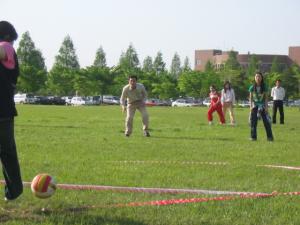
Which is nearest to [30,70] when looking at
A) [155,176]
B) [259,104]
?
[259,104]

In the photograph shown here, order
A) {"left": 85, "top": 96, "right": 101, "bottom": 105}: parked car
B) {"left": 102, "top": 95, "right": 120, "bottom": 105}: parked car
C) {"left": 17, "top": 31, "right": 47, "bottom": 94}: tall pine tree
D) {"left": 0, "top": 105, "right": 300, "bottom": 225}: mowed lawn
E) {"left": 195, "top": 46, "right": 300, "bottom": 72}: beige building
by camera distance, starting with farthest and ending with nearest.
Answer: {"left": 195, "top": 46, "right": 300, "bottom": 72}: beige building
{"left": 17, "top": 31, "right": 47, "bottom": 94}: tall pine tree
{"left": 102, "top": 95, "right": 120, "bottom": 105}: parked car
{"left": 85, "top": 96, "right": 101, "bottom": 105}: parked car
{"left": 0, "top": 105, "right": 300, "bottom": 225}: mowed lawn

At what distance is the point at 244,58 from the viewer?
158 meters

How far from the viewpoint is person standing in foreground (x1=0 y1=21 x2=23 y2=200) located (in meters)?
5.77

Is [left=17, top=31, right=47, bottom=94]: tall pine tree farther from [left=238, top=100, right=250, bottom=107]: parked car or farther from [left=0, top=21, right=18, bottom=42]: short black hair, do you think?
[left=0, top=21, right=18, bottom=42]: short black hair

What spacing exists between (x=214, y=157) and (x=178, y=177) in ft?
9.38

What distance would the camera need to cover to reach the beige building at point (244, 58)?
152438 millimetres

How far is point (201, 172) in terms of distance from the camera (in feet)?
28.1

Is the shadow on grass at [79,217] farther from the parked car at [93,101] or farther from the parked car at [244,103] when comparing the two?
the parked car at [244,103]

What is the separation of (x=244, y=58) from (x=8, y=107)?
155m

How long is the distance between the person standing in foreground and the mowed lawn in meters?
0.30

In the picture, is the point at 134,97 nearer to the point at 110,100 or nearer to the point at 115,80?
the point at 110,100

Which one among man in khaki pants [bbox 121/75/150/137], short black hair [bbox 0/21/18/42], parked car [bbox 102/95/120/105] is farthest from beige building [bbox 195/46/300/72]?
short black hair [bbox 0/21/18/42]

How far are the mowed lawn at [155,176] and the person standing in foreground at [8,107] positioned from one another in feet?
0.98

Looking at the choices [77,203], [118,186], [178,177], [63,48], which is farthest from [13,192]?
[63,48]
